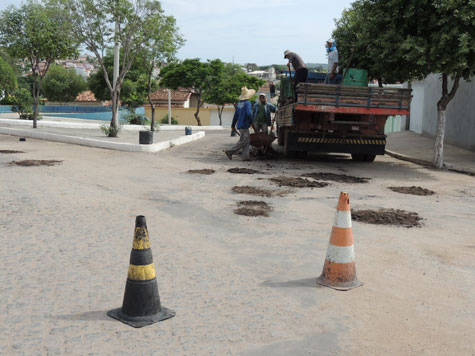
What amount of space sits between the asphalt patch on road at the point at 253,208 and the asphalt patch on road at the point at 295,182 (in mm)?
1825

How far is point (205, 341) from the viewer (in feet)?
10.8

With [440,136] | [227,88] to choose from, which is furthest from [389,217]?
[227,88]

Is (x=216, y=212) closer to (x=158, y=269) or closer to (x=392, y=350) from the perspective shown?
(x=158, y=269)

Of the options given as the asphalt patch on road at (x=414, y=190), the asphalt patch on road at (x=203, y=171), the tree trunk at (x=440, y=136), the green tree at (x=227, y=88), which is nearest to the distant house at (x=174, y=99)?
the green tree at (x=227, y=88)

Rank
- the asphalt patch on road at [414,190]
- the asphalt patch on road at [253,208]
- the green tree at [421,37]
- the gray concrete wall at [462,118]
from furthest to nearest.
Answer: the gray concrete wall at [462,118] < the green tree at [421,37] < the asphalt patch on road at [414,190] < the asphalt patch on road at [253,208]

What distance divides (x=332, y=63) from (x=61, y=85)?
67122 mm

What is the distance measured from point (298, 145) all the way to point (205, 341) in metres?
10.5

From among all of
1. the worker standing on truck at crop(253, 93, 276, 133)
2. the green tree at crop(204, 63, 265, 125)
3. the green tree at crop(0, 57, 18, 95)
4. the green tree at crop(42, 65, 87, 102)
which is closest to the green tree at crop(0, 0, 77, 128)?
the worker standing on truck at crop(253, 93, 276, 133)

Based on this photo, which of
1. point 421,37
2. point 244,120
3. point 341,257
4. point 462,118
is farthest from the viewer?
point 462,118

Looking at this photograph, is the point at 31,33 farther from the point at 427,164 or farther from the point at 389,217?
the point at 389,217

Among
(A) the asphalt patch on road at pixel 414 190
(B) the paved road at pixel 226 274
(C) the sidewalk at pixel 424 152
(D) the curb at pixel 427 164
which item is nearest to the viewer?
(B) the paved road at pixel 226 274

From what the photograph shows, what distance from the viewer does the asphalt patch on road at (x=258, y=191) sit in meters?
8.75

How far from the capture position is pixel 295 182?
10008 millimetres

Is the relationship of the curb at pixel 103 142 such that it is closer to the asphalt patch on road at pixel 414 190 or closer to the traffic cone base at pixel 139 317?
the asphalt patch on road at pixel 414 190
